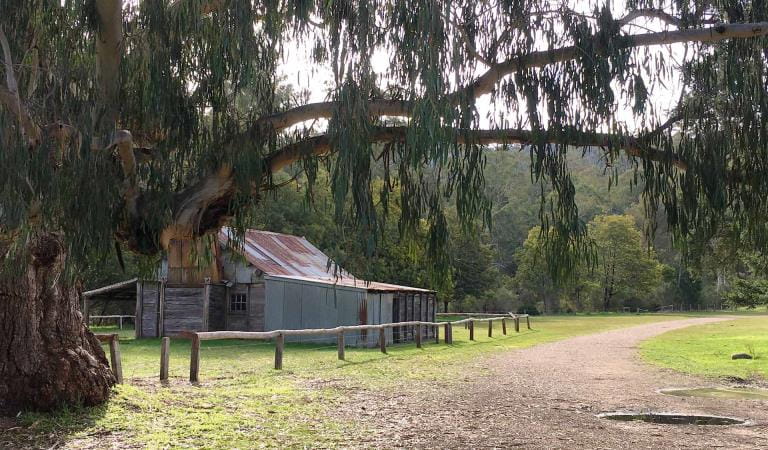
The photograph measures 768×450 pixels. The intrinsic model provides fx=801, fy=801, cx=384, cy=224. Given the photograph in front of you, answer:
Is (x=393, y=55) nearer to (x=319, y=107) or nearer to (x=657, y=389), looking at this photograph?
(x=319, y=107)

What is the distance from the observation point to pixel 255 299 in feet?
97.7

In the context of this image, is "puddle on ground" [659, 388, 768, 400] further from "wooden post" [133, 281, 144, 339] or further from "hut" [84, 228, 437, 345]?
"wooden post" [133, 281, 144, 339]

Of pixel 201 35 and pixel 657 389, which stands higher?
pixel 201 35

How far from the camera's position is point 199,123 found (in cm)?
745

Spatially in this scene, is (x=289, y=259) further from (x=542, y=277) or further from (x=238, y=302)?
(x=542, y=277)

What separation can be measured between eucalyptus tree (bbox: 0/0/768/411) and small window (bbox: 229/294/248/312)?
74.5 feet

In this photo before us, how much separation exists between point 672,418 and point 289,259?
22.4 metres

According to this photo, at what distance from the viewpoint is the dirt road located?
975 centimetres

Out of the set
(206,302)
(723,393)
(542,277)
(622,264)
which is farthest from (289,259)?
(622,264)

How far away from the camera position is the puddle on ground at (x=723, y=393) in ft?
46.3

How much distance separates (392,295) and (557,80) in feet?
81.3

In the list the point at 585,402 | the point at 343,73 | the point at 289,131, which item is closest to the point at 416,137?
the point at 343,73

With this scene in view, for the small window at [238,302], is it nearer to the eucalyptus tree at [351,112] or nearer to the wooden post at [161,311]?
the wooden post at [161,311]

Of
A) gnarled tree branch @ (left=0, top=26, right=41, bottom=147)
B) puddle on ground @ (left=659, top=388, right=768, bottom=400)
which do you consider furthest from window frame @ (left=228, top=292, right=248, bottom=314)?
gnarled tree branch @ (left=0, top=26, right=41, bottom=147)
